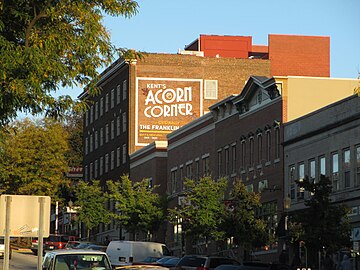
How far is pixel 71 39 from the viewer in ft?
63.8

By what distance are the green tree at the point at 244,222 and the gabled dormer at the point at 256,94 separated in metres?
7.01

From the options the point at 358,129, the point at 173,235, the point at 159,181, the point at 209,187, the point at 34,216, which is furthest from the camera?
the point at 159,181

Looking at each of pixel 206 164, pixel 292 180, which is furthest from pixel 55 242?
pixel 292 180

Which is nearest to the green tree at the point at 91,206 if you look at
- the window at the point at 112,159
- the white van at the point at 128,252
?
the window at the point at 112,159

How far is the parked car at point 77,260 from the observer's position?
23859 mm

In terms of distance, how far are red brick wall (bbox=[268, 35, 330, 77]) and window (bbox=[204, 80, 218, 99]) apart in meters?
5.62

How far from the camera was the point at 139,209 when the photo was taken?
70.8m

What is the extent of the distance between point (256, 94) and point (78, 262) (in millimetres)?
36588

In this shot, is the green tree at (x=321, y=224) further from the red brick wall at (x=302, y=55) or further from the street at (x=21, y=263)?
the red brick wall at (x=302, y=55)

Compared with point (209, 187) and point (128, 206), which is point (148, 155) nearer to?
point (128, 206)

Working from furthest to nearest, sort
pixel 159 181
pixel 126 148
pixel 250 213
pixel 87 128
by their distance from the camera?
1. pixel 87 128
2. pixel 126 148
3. pixel 159 181
4. pixel 250 213

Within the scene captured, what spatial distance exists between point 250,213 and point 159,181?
1219 inches

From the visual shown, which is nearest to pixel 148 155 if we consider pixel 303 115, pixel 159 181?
pixel 159 181

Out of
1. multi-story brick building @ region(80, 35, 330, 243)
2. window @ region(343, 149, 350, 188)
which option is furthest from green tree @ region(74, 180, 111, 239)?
window @ region(343, 149, 350, 188)
